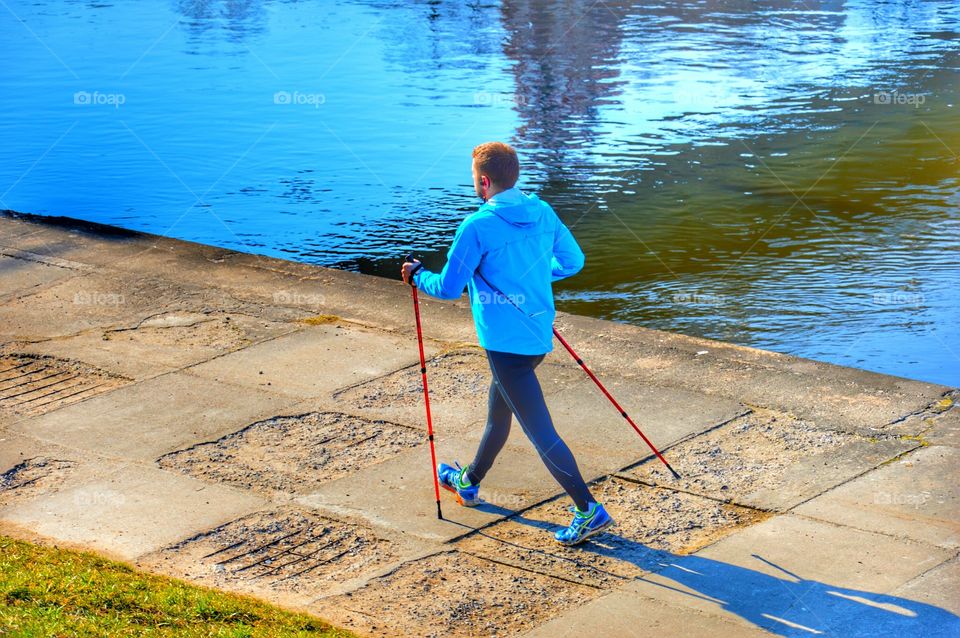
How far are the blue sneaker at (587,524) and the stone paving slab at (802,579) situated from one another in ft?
1.12

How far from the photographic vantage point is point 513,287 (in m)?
5.65

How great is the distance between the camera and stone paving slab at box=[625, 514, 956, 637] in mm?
5023

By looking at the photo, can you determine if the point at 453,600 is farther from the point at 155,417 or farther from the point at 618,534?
the point at 155,417

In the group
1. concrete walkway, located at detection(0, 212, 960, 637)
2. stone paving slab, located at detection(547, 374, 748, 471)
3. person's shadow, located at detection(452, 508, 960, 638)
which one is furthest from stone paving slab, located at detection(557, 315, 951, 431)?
person's shadow, located at detection(452, 508, 960, 638)

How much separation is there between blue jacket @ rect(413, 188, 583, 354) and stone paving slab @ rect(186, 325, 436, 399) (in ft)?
7.92

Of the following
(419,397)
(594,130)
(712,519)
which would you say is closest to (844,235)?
(594,130)

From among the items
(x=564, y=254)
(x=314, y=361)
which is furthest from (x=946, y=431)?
(x=314, y=361)

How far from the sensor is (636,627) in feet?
16.5

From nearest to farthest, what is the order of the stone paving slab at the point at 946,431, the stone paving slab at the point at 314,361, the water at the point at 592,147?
the stone paving slab at the point at 946,431 < the stone paving slab at the point at 314,361 < the water at the point at 592,147

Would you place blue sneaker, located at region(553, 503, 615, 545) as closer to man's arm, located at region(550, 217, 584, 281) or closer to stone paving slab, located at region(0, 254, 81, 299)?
man's arm, located at region(550, 217, 584, 281)

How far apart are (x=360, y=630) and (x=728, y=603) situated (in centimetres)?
156

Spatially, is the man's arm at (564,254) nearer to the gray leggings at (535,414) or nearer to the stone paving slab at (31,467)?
the gray leggings at (535,414)

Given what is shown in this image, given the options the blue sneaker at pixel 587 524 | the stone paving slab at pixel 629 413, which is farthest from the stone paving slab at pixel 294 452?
the blue sneaker at pixel 587 524

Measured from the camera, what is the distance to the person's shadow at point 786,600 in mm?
4949
